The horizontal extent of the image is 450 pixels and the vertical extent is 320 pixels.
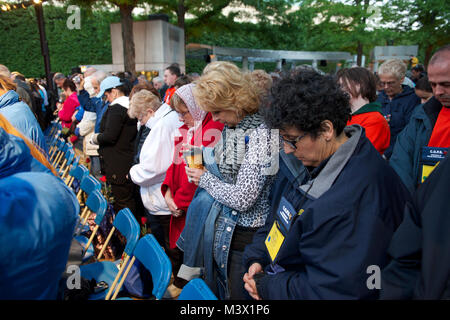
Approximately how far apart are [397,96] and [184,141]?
284 centimetres

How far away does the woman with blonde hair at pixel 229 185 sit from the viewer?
1.66 m

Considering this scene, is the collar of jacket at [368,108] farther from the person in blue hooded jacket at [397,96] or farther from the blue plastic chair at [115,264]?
the blue plastic chair at [115,264]

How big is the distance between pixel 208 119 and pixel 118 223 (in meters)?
1.01

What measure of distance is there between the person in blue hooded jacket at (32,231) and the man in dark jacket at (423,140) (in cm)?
197

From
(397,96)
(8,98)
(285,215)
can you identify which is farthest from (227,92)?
(397,96)

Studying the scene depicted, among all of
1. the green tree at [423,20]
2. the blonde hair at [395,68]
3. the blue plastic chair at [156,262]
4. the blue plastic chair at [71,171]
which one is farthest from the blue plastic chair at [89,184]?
the green tree at [423,20]

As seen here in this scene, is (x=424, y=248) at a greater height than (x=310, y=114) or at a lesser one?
lesser

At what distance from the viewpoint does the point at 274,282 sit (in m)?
1.26

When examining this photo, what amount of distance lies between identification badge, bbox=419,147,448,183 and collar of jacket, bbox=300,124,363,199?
1028mm

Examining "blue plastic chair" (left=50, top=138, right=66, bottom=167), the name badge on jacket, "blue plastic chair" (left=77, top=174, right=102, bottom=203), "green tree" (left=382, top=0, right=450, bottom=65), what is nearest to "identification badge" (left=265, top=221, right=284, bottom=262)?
the name badge on jacket

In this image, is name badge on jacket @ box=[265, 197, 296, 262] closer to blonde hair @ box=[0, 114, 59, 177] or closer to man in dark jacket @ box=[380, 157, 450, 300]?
man in dark jacket @ box=[380, 157, 450, 300]

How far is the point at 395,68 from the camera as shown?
3.52 metres

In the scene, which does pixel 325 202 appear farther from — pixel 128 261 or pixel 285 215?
pixel 128 261

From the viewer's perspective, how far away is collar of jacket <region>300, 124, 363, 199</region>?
1.16 meters
